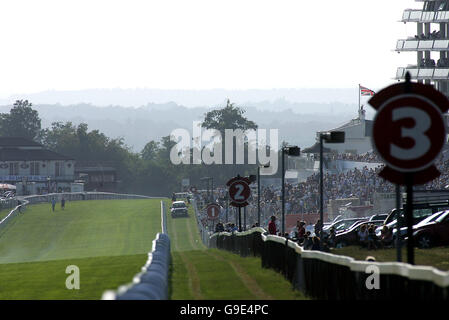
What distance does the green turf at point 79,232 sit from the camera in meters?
61.7

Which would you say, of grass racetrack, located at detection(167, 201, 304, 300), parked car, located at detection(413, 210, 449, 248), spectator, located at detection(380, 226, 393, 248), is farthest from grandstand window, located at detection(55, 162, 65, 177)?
parked car, located at detection(413, 210, 449, 248)

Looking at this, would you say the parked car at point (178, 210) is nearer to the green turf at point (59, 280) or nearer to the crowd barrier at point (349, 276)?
the green turf at point (59, 280)

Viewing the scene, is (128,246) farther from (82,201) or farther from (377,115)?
(377,115)

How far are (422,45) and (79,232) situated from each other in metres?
42.9

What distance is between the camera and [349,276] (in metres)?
15.0

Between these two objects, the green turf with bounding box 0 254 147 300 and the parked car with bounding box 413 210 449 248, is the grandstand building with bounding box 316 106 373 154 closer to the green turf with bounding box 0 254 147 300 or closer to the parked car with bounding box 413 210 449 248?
the green turf with bounding box 0 254 147 300

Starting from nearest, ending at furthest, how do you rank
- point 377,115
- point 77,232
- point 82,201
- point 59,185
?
point 377,115 → point 77,232 → point 82,201 → point 59,185

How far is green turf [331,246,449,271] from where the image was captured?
82.8 feet

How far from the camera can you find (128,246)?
64062mm

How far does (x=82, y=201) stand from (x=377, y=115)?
101 m

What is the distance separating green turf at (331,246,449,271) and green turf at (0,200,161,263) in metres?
28.1

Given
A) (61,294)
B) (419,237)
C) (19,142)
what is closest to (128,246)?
(419,237)

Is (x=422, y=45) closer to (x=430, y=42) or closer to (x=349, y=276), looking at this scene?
(x=430, y=42)

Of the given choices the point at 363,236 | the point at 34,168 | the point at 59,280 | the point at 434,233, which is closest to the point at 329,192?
the point at 363,236
